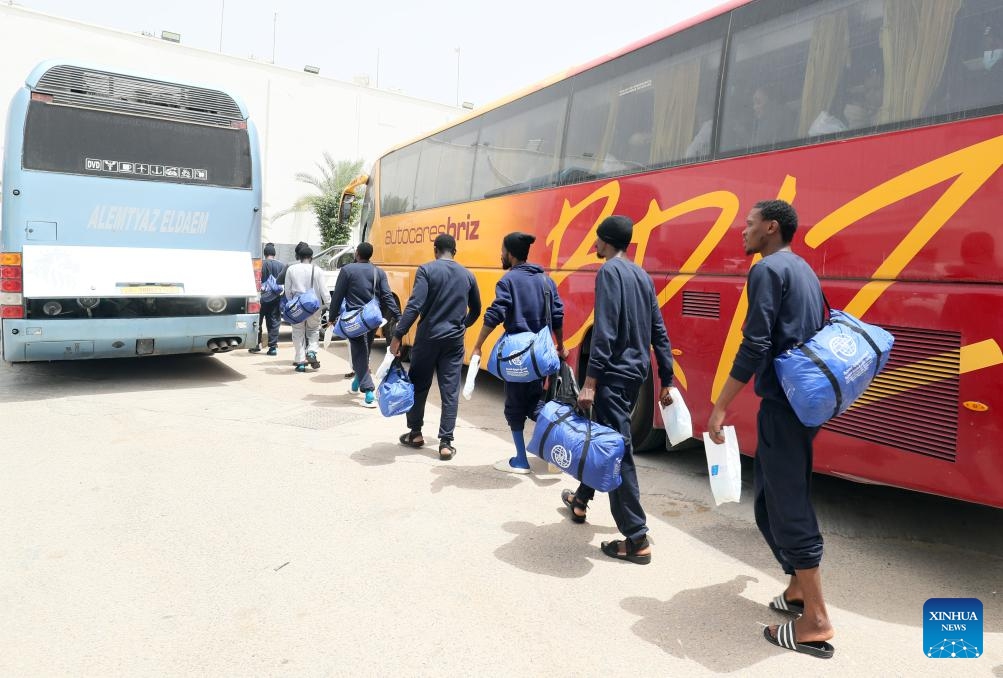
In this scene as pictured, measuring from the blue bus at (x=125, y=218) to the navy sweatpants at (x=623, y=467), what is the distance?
6044 mm

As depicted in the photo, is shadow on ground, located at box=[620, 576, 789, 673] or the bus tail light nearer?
shadow on ground, located at box=[620, 576, 789, 673]

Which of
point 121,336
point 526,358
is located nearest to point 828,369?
point 526,358

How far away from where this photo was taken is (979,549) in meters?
4.35

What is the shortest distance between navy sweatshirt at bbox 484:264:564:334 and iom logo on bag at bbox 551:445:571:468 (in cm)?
151

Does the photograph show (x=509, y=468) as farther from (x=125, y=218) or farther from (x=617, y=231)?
(x=125, y=218)

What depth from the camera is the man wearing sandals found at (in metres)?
3.02

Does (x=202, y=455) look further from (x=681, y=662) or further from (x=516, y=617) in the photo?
(x=681, y=662)

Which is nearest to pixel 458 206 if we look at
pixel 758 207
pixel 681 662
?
pixel 758 207

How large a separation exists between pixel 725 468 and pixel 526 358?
197cm

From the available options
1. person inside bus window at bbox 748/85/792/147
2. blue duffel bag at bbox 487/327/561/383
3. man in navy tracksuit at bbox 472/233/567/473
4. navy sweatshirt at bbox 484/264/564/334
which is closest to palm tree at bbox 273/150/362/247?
man in navy tracksuit at bbox 472/233/567/473

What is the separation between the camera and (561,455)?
12.8 ft

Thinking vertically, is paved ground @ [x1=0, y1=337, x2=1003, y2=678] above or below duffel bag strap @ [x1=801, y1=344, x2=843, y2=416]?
below

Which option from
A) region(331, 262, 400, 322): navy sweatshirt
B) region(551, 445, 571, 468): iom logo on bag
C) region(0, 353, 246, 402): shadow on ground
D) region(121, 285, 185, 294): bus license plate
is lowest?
region(0, 353, 246, 402): shadow on ground

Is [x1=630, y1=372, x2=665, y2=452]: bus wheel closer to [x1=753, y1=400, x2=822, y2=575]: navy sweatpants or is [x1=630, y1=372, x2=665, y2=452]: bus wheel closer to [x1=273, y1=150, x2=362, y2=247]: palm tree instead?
[x1=753, y1=400, x2=822, y2=575]: navy sweatpants
